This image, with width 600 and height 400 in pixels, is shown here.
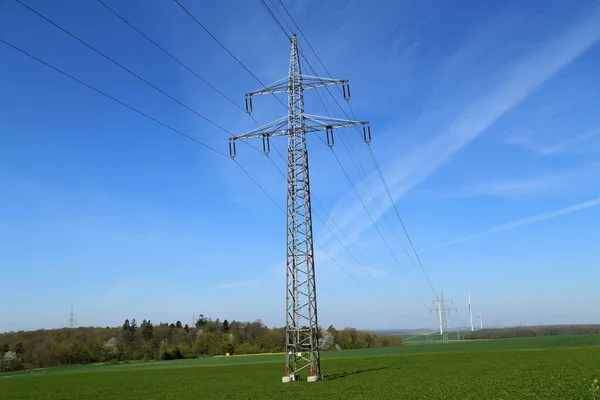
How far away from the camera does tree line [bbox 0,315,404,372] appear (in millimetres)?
155500

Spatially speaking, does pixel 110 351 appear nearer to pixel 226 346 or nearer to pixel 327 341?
pixel 226 346

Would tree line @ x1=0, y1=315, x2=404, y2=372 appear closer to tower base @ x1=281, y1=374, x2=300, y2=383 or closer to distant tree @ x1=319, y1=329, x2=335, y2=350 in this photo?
distant tree @ x1=319, y1=329, x2=335, y2=350

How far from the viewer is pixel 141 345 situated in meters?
178

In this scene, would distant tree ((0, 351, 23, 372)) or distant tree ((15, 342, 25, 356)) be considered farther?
distant tree ((15, 342, 25, 356))

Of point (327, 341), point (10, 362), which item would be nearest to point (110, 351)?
point (10, 362)

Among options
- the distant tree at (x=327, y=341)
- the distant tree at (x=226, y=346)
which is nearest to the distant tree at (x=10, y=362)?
the distant tree at (x=226, y=346)

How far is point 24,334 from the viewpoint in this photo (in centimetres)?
18800

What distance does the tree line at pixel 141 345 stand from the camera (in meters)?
156

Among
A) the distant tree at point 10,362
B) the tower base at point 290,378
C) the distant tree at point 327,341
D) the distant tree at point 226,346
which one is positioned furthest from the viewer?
the distant tree at point 327,341

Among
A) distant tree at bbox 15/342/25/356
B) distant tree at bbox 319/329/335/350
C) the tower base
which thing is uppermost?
the tower base

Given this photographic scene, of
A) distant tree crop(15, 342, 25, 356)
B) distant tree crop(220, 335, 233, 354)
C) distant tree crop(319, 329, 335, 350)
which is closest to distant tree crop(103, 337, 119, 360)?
distant tree crop(15, 342, 25, 356)

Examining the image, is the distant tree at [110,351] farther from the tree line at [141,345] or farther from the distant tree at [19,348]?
the distant tree at [19,348]

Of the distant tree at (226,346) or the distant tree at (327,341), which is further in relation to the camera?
the distant tree at (327,341)

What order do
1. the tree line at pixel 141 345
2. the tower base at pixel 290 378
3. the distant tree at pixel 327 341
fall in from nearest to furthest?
1. the tower base at pixel 290 378
2. the tree line at pixel 141 345
3. the distant tree at pixel 327 341
